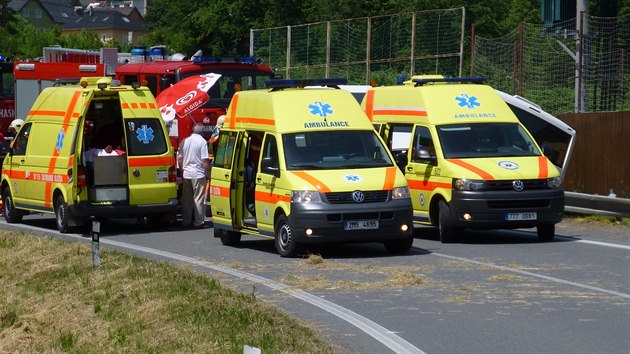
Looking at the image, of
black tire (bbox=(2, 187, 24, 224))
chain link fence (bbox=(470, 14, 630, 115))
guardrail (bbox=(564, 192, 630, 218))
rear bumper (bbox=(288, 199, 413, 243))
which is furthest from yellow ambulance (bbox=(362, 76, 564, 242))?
black tire (bbox=(2, 187, 24, 224))

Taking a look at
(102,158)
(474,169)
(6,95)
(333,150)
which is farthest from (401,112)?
(6,95)

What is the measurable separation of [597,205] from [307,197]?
6.79 meters

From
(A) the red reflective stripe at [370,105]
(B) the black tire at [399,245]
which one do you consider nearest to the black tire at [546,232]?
(B) the black tire at [399,245]

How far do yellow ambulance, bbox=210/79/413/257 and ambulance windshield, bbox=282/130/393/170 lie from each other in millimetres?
14

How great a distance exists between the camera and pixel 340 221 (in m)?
17.5

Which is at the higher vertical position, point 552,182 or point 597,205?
point 552,182

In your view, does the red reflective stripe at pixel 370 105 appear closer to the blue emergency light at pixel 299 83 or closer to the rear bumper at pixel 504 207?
the blue emergency light at pixel 299 83

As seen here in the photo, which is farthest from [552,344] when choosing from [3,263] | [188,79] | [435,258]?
[188,79]

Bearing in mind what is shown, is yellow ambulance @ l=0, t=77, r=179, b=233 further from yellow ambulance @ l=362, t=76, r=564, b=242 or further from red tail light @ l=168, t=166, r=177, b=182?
yellow ambulance @ l=362, t=76, r=564, b=242

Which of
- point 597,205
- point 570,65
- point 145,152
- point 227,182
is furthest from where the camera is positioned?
point 570,65

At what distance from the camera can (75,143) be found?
73.1 feet

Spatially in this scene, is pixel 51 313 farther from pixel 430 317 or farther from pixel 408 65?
pixel 408 65

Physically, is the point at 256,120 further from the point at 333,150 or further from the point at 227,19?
the point at 227,19

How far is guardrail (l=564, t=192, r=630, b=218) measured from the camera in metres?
21.6
